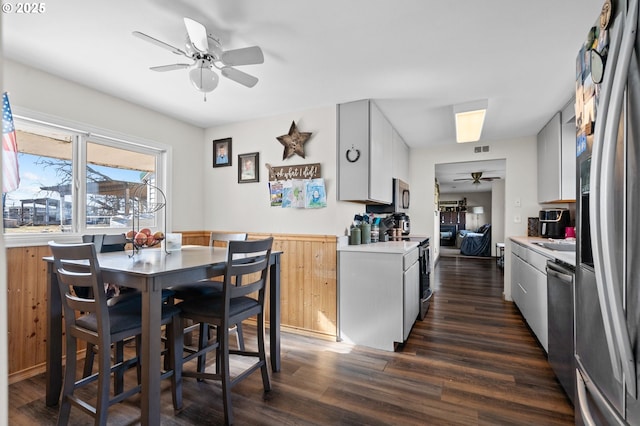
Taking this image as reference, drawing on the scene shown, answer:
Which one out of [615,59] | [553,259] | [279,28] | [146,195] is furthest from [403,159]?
[615,59]

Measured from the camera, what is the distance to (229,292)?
177cm

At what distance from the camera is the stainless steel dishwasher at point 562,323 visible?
1.83m

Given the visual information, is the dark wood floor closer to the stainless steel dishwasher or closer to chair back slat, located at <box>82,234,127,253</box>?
the stainless steel dishwasher

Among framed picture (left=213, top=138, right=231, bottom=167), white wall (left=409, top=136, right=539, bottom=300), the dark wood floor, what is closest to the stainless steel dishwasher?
the dark wood floor

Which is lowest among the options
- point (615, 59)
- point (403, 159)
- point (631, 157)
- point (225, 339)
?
point (225, 339)

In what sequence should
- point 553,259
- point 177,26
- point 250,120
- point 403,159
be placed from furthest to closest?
point 403,159 < point 250,120 < point 553,259 < point 177,26

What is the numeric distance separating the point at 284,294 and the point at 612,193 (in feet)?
9.24

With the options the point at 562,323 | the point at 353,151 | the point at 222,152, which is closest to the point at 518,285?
the point at 562,323

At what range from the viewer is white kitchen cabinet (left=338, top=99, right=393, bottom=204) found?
297 centimetres

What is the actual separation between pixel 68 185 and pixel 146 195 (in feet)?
2.44

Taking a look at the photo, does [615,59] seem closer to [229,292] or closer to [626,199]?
[626,199]

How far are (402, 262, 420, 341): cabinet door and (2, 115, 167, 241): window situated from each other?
89.8 inches

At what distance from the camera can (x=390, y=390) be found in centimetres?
208

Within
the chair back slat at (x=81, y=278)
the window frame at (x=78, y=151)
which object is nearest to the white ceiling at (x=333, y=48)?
the window frame at (x=78, y=151)
